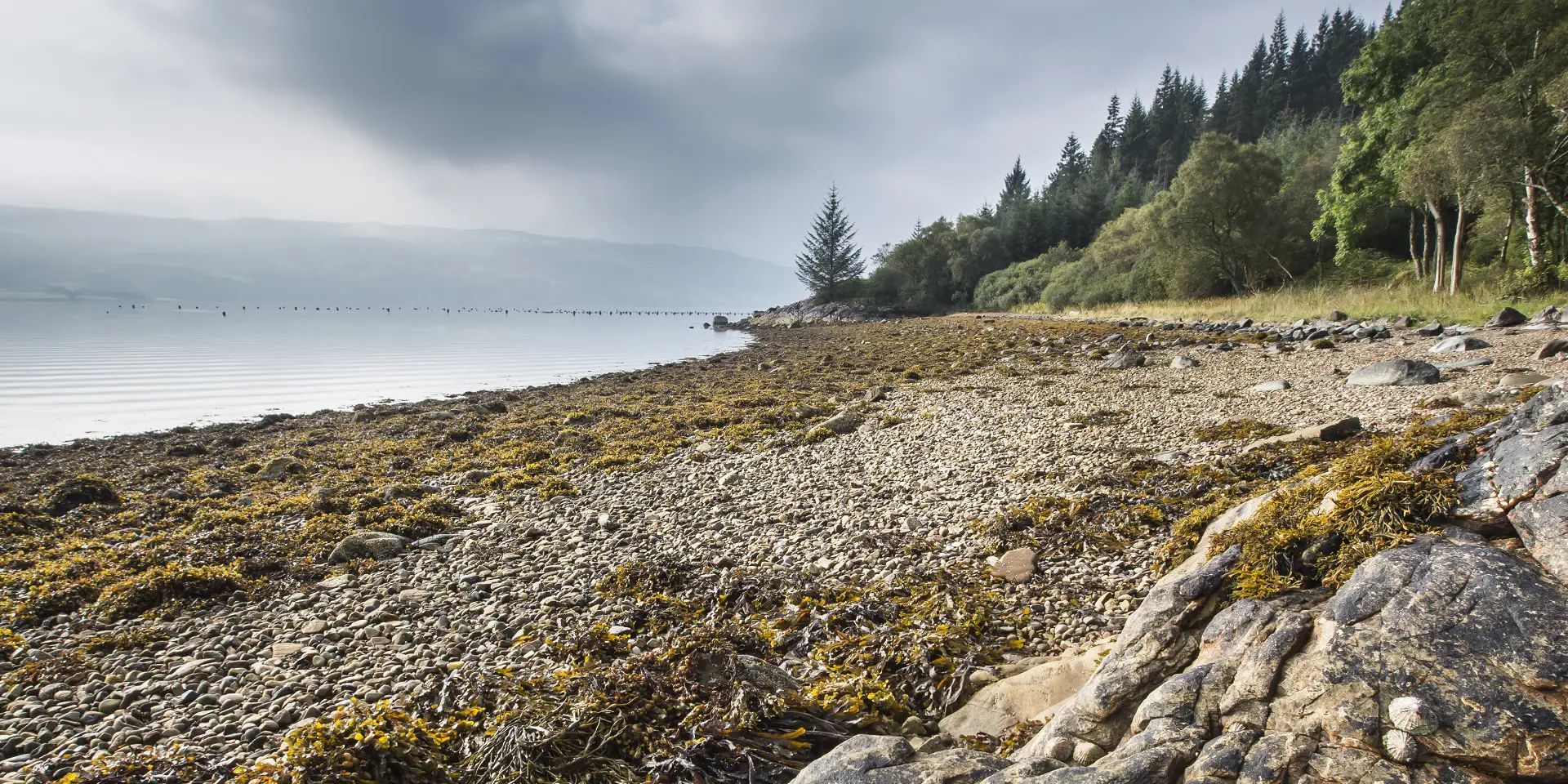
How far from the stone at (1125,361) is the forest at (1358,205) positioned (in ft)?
34.9

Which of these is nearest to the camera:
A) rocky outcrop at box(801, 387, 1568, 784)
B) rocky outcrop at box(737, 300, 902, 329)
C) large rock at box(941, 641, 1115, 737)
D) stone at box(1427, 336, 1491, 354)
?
rocky outcrop at box(801, 387, 1568, 784)

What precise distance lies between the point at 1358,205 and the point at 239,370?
48.4 metres

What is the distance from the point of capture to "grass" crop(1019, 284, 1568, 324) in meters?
17.3

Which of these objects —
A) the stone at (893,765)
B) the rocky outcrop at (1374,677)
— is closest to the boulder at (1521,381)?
the rocky outcrop at (1374,677)

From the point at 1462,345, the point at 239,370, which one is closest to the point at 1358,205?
the point at 1462,345

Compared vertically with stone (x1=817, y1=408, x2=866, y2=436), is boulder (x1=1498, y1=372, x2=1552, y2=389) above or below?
above

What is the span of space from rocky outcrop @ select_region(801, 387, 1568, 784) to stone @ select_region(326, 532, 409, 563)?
6.25m

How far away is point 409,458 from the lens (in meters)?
11.4

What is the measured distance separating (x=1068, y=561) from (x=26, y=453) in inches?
764

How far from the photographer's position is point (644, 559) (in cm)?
620

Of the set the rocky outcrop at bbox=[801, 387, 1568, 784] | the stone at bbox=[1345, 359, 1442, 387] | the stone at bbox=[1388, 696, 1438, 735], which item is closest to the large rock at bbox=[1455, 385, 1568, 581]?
the rocky outcrop at bbox=[801, 387, 1568, 784]

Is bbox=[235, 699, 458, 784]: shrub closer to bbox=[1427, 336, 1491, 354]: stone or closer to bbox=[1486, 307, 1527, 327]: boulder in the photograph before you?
bbox=[1427, 336, 1491, 354]: stone

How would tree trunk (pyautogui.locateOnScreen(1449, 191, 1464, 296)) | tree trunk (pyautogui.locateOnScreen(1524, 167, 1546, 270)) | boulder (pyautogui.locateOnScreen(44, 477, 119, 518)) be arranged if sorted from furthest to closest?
tree trunk (pyautogui.locateOnScreen(1449, 191, 1464, 296)) → tree trunk (pyautogui.locateOnScreen(1524, 167, 1546, 270)) → boulder (pyautogui.locateOnScreen(44, 477, 119, 518))

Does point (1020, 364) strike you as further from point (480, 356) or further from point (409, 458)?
point (480, 356)
